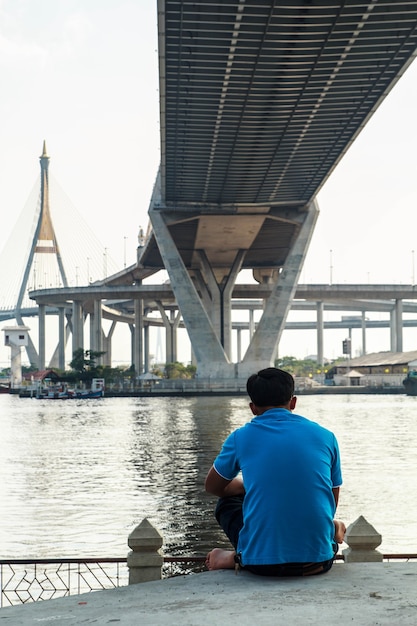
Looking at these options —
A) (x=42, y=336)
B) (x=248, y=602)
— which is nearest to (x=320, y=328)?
(x=42, y=336)

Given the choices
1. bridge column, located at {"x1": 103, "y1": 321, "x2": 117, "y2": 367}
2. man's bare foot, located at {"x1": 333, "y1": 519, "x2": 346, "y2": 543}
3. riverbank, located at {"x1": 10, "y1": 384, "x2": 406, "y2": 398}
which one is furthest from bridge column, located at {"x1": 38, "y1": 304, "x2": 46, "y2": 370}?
man's bare foot, located at {"x1": 333, "y1": 519, "x2": 346, "y2": 543}

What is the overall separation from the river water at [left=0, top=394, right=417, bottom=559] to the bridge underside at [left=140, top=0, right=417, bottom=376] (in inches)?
793

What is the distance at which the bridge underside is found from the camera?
52281 mm

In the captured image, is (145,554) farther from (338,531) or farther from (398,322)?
(398,322)

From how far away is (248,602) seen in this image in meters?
5.65

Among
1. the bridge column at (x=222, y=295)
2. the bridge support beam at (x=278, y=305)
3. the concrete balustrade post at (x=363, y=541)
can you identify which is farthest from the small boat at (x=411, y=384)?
the concrete balustrade post at (x=363, y=541)

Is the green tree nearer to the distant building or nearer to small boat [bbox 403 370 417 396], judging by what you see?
the distant building

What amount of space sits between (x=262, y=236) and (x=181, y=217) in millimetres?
17509

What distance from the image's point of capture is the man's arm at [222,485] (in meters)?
6.43

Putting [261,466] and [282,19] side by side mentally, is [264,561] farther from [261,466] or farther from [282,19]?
[282,19]

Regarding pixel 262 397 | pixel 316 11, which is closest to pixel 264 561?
pixel 262 397

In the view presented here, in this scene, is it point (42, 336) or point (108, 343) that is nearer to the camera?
point (42, 336)

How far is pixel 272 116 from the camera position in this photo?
67.6 meters

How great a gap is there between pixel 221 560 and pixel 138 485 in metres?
16.9
